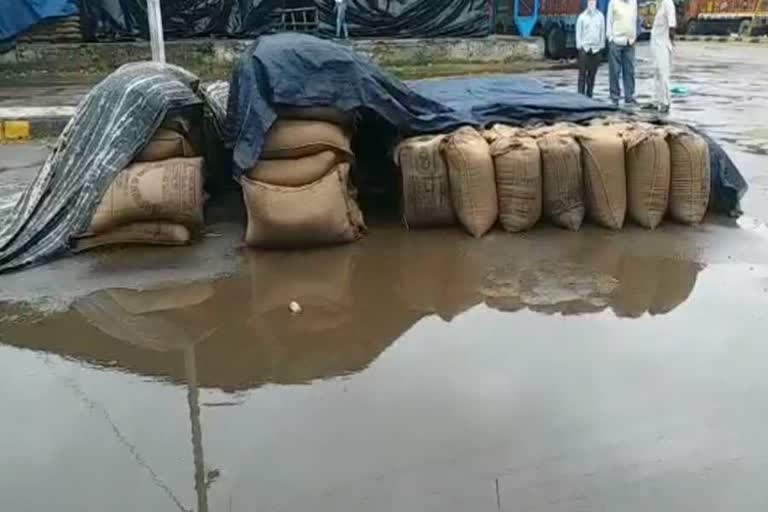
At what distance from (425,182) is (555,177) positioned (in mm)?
777

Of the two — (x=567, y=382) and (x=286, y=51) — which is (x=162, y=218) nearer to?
(x=286, y=51)

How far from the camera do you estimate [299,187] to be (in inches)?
190

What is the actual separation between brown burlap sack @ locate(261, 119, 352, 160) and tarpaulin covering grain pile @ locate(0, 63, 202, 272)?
0.73 meters

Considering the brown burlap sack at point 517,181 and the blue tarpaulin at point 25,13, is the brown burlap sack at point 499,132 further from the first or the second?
the blue tarpaulin at point 25,13

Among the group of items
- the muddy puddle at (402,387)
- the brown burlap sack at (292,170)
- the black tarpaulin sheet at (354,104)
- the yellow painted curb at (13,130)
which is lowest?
the muddy puddle at (402,387)

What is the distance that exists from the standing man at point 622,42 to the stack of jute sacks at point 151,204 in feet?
23.0

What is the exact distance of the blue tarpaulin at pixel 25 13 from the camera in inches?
575

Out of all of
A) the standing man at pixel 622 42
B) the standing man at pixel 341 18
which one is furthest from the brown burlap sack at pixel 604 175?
the standing man at pixel 341 18

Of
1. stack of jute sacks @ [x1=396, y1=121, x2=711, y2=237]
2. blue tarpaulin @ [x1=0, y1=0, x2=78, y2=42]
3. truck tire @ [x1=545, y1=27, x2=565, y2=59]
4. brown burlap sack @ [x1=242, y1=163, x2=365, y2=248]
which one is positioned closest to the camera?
brown burlap sack @ [x1=242, y1=163, x2=365, y2=248]

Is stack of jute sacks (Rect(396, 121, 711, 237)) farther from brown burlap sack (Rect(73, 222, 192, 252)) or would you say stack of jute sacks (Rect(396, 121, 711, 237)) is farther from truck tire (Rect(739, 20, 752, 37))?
truck tire (Rect(739, 20, 752, 37))

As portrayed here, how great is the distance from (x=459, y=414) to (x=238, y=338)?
117 cm

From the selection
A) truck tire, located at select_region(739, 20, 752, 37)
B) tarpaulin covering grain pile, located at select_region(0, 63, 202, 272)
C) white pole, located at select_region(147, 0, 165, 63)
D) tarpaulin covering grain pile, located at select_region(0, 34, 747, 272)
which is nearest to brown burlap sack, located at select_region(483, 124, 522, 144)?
tarpaulin covering grain pile, located at select_region(0, 34, 747, 272)

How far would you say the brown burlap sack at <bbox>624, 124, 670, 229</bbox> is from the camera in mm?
5098

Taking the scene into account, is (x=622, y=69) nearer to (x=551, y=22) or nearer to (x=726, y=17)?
(x=551, y=22)
